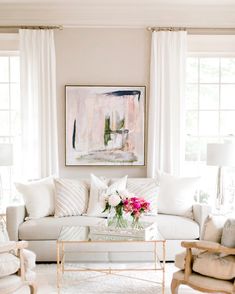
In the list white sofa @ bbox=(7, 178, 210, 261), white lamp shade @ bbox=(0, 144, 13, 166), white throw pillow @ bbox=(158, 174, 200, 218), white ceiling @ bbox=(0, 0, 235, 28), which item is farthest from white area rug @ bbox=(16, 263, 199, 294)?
white ceiling @ bbox=(0, 0, 235, 28)

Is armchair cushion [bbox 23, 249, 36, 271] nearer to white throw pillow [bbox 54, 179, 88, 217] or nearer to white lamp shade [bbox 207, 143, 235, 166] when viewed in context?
white throw pillow [bbox 54, 179, 88, 217]

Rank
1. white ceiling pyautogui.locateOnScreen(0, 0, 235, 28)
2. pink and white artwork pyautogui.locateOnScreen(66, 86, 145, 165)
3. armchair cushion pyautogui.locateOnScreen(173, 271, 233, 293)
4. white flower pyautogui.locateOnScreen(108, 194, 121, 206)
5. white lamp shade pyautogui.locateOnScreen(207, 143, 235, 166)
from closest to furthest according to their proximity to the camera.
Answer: armchair cushion pyautogui.locateOnScreen(173, 271, 233, 293)
white flower pyautogui.locateOnScreen(108, 194, 121, 206)
white lamp shade pyautogui.locateOnScreen(207, 143, 235, 166)
white ceiling pyautogui.locateOnScreen(0, 0, 235, 28)
pink and white artwork pyautogui.locateOnScreen(66, 86, 145, 165)

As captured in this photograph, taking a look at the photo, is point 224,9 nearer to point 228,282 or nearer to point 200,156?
point 200,156

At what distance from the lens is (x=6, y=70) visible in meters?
6.19

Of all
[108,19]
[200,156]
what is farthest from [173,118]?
[108,19]

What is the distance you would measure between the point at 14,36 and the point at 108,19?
4.58ft

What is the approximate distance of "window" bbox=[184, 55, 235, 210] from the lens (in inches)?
245

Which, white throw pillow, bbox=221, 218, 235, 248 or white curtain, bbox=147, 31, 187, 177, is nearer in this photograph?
white throw pillow, bbox=221, 218, 235, 248

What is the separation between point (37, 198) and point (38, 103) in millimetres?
1472

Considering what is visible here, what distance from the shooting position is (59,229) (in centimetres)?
496

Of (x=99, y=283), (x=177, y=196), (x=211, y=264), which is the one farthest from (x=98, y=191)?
(x=211, y=264)

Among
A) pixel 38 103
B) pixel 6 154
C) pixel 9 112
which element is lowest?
pixel 6 154

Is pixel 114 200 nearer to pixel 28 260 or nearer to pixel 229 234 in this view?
pixel 28 260

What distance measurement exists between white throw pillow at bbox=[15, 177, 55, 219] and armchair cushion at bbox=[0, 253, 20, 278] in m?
1.49
